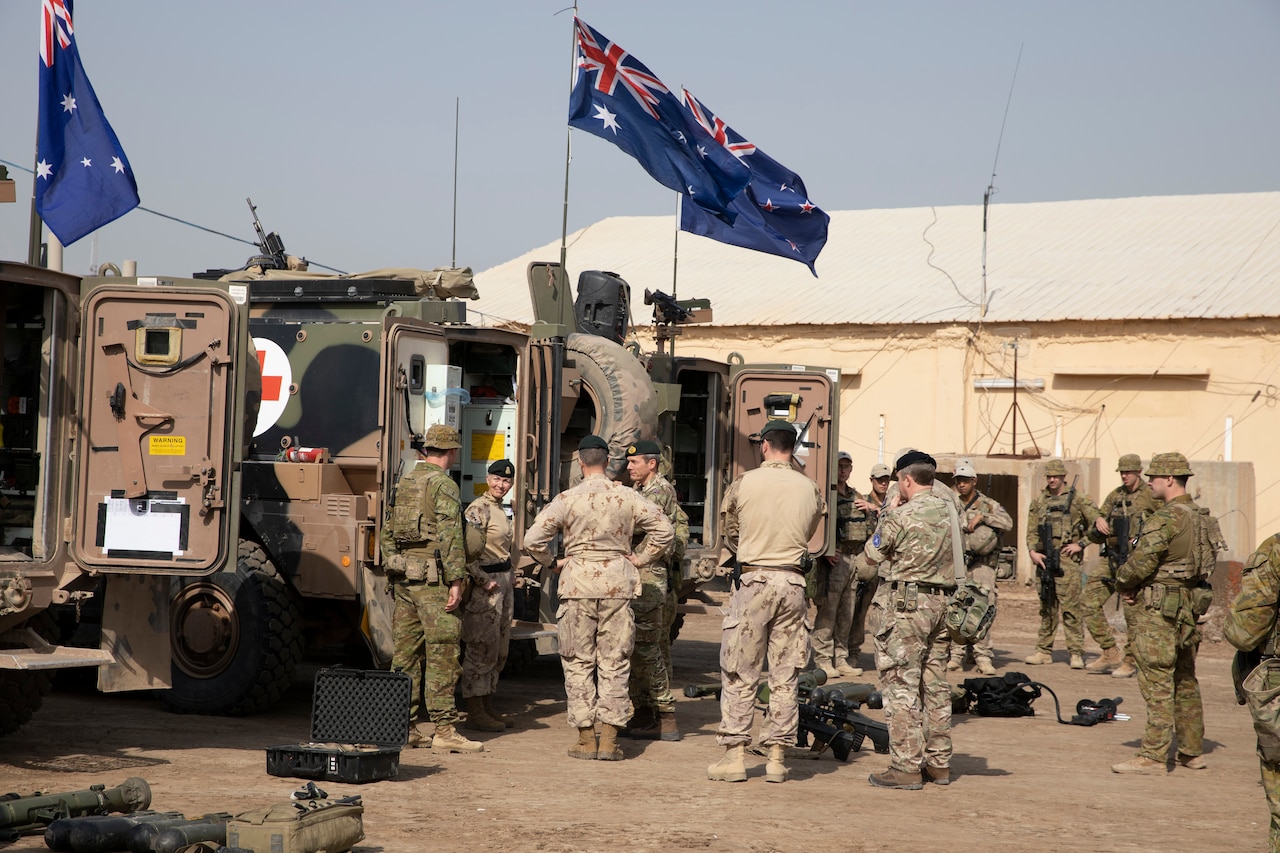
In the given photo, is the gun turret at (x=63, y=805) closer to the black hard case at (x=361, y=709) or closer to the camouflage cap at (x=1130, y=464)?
the black hard case at (x=361, y=709)

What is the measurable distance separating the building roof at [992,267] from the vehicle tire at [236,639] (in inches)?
567

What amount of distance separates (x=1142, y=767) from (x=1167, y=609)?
947 mm

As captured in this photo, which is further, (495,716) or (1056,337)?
(1056,337)

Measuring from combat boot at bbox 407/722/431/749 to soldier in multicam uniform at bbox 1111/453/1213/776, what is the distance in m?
3.95

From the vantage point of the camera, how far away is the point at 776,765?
7055 millimetres

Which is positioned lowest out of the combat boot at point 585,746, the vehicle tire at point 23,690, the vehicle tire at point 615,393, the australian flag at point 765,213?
the combat boot at point 585,746

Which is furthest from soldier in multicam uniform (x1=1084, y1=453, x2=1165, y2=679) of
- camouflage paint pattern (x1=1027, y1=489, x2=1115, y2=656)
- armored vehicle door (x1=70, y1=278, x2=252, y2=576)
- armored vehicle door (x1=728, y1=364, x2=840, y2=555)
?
armored vehicle door (x1=70, y1=278, x2=252, y2=576)

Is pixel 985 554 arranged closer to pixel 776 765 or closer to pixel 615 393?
pixel 615 393

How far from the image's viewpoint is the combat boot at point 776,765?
7.02 m

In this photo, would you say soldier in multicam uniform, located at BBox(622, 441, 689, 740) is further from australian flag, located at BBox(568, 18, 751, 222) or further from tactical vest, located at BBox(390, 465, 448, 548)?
australian flag, located at BBox(568, 18, 751, 222)

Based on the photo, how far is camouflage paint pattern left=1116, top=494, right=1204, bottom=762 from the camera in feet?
25.0

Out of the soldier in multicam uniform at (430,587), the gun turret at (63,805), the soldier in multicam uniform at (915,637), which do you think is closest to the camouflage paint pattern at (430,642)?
the soldier in multicam uniform at (430,587)

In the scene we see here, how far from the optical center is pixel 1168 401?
19.3m

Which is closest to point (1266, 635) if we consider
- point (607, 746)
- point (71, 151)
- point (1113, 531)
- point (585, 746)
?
point (607, 746)
